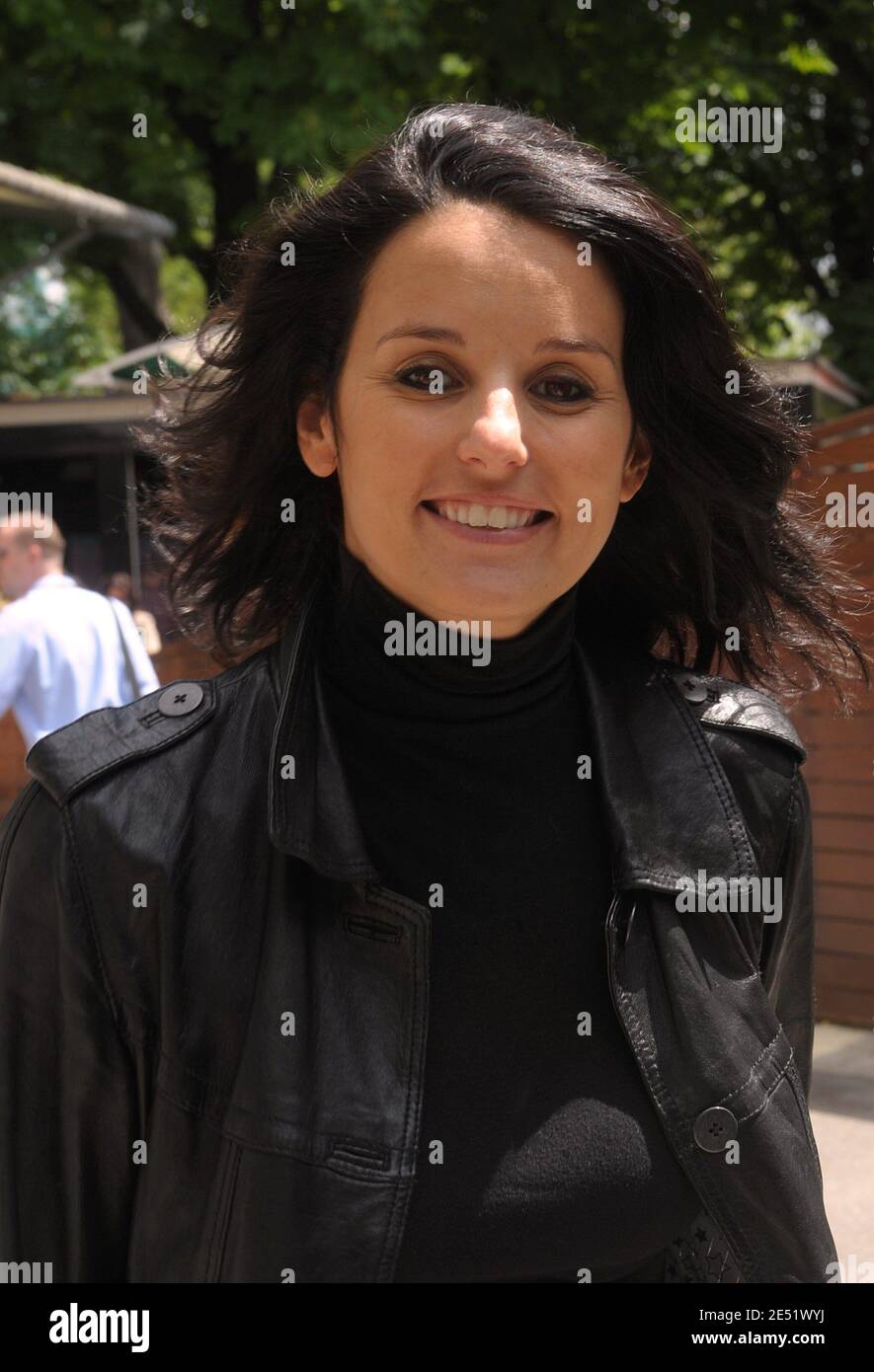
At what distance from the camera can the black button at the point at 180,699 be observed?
1.67 meters

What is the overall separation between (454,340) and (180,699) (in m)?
0.49

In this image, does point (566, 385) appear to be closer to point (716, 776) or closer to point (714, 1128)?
point (716, 776)

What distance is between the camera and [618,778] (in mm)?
1764

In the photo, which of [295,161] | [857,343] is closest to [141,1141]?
[295,161]

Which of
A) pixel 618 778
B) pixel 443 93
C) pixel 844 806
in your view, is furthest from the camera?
pixel 443 93

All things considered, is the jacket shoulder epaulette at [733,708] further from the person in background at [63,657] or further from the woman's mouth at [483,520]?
the person in background at [63,657]

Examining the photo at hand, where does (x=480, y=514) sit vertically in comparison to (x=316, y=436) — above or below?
below

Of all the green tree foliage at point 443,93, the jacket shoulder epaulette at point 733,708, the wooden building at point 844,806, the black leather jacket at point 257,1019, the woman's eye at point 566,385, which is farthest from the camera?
the green tree foliage at point 443,93

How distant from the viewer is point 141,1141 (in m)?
1.58

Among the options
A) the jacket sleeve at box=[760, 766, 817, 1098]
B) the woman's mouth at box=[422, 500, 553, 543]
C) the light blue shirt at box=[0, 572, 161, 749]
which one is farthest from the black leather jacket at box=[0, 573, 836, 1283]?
the light blue shirt at box=[0, 572, 161, 749]

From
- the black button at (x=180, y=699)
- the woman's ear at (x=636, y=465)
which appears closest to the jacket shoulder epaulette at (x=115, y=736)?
the black button at (x=180, y=699)

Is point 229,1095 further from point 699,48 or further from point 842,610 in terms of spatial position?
point 699,48

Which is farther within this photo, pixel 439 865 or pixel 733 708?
pixel 733 708

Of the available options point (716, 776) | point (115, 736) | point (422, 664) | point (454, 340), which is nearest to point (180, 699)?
point (115, 736)
